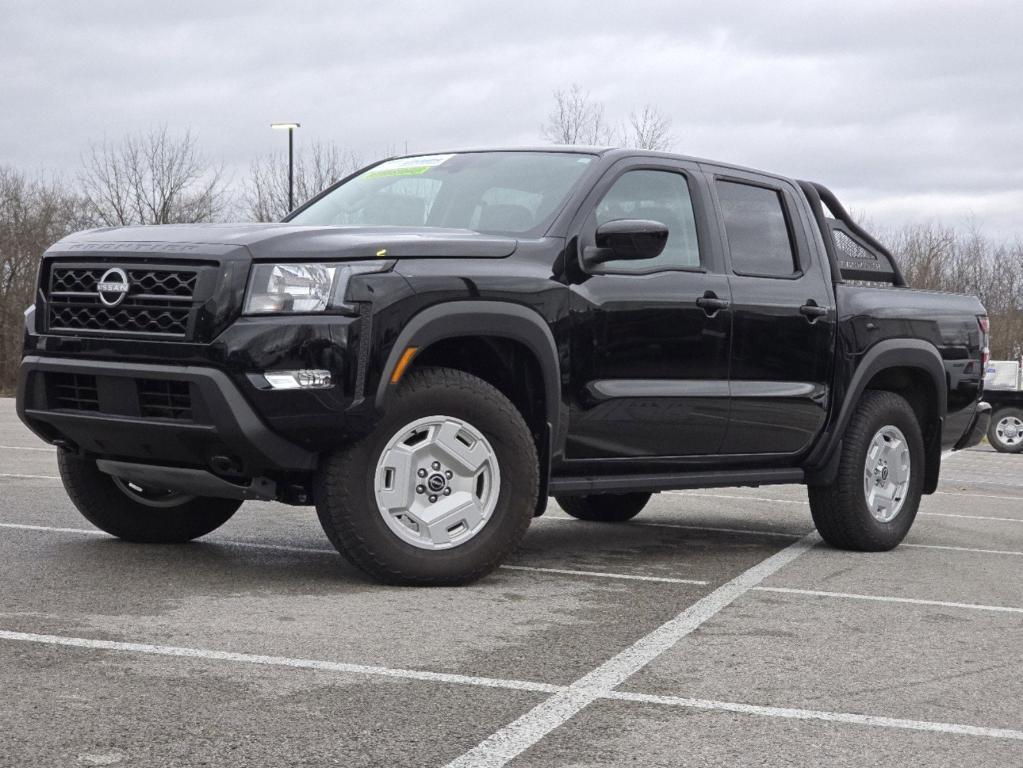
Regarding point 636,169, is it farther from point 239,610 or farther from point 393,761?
point 393,761

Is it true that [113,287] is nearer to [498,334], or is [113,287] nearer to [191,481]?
[191,481]

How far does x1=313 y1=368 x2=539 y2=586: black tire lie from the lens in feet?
19.3

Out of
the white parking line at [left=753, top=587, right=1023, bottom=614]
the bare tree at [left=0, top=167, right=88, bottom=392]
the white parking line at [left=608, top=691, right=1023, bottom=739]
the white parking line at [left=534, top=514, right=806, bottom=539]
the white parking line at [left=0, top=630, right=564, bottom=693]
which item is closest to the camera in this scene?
the white parking line at [left=608, top=691, right=1023, bottom=739]

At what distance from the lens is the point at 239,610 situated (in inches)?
216

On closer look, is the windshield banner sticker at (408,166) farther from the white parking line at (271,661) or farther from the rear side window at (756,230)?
the white parking line at (271,661)

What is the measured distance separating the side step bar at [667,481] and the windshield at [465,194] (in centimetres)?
109

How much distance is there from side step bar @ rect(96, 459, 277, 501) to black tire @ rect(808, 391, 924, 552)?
10.7ft

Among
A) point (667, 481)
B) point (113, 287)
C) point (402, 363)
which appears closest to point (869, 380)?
point (667, 481)

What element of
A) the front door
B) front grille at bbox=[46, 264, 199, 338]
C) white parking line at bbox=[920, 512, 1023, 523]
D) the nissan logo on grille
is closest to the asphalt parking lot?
the front door

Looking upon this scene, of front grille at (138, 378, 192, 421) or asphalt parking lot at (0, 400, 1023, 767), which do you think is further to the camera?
front grille at (138, 378, 192, 421)

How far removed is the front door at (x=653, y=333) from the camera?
21.7ft

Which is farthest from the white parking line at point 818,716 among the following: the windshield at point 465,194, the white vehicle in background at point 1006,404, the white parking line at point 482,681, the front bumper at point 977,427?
the white vehicle in background at point 1006,404

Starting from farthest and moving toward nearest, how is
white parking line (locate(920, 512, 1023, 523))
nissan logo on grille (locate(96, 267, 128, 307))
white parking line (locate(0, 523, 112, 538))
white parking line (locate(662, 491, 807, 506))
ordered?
white parking line (locate(662, 491, 807, 506))
white parking line (locate(920, 512, 1023, 523))
white parking line (locate(0, 523, 112, 538))
nissan logo on grille (locate(96, 267, 128, 307))

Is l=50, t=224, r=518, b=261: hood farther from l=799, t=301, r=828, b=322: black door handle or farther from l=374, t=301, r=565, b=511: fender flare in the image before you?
l=799, t=301, r=828, b=322: black door handle
